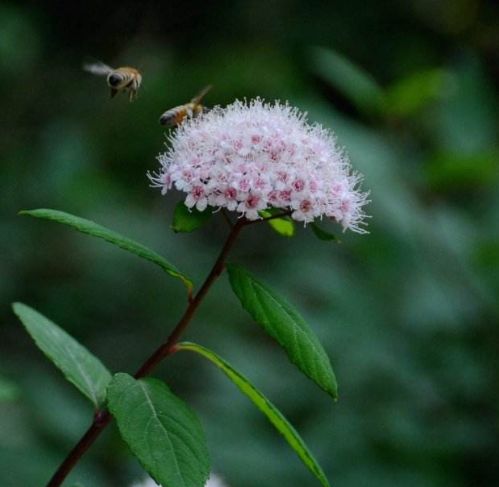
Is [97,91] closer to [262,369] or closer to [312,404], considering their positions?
[262,369]

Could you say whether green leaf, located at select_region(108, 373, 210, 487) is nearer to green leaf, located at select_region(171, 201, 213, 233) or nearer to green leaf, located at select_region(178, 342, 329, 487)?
green leaf, located at select_region(178, 342, 329, 487)

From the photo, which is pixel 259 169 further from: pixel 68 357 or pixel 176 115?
pixel 68 357

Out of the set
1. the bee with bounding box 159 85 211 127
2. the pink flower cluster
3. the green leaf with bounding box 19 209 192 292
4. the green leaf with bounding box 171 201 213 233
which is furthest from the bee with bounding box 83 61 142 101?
the green leaf with bounding box 19 209 192 292

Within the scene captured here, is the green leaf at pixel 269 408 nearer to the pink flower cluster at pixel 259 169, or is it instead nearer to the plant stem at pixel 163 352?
the plant stem at pixel 163 352

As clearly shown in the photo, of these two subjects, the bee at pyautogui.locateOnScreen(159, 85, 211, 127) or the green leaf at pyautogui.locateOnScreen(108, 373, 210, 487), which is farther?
the bee at pyautogui.locateOnScreen(159, 85, 211, 127)

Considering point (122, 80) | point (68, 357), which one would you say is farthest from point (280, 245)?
point (68, 357)

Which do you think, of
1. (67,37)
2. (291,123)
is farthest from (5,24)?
(291,123)
